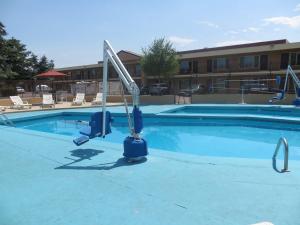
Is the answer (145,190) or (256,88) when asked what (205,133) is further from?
(256,88)

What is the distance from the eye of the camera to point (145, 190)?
3754 millimetres

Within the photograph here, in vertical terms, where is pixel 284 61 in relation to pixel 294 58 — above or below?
below

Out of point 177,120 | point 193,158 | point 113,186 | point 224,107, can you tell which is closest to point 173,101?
point 224,107

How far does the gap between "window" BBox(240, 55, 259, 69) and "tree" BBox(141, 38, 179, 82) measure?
663 centimetres

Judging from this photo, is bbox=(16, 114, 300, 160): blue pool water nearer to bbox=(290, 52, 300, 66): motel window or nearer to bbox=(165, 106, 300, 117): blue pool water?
bbox=(165, 106, 300, 117): blue pool water

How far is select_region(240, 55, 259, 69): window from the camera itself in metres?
28.4

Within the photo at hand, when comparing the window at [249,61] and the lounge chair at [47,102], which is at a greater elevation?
the window at [249,61]

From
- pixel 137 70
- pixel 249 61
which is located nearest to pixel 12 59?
pixel 137 70

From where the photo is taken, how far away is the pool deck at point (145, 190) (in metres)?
3.02

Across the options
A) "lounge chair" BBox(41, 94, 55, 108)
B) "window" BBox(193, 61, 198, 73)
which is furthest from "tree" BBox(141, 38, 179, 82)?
"lounge chair" BBox(41, 94, 55, 108)

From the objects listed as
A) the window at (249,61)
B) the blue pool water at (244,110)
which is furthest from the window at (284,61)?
the blue pool water at (244,110)

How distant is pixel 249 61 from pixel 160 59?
879 cm

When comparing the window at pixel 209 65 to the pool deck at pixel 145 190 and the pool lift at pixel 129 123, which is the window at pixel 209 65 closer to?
the pool lift at pixel 129 123

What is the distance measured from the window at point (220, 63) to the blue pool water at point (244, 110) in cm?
1295
